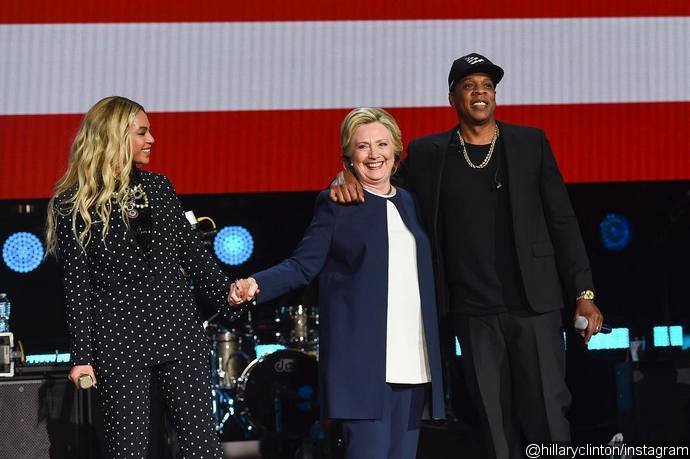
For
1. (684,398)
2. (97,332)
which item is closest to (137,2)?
(97,332)

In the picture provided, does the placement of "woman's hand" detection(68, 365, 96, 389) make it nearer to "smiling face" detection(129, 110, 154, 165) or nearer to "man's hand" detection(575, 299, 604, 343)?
"smiling face" detection(129, 110, 154, 165)

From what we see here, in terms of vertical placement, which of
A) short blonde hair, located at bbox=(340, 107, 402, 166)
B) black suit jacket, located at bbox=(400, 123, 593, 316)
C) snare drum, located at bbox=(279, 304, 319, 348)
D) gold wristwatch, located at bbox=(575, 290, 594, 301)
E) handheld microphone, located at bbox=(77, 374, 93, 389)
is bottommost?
handheld microphone, located at bbox=(77, 374, 93, 389)

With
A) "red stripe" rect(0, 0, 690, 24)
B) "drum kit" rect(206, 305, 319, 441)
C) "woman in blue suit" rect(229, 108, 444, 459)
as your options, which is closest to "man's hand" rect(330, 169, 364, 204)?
"woman in blue suit" rect(229, 108, 444, 459)

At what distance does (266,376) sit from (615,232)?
2.57m

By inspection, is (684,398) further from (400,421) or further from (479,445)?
(400,421)

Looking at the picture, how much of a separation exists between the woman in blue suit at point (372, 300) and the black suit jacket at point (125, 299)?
0.19 meters

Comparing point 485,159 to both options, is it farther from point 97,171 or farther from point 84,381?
point 84,381

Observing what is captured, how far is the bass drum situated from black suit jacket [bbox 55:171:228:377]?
2.55 m

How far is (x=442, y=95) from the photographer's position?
419 cm

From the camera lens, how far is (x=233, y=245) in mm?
6629

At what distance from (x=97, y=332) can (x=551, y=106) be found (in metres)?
2.17

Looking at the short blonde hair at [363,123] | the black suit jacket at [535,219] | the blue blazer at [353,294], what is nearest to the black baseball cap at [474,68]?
the black suit jacket at [535,219]

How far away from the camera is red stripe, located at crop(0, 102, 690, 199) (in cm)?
410

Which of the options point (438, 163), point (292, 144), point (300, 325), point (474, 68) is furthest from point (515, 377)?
point (300, 325)
